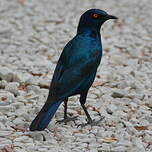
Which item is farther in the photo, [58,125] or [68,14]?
[68,14]

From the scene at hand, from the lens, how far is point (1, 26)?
32.2 ft

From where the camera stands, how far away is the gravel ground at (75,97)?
16.5 ft

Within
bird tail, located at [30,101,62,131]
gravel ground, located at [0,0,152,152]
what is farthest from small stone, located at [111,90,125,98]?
bird tail, located at [30,101,62,131]

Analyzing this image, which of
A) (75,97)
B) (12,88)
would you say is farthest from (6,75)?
(75,97)

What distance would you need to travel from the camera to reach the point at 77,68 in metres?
5.34

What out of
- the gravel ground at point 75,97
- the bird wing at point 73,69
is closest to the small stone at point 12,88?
the gravel ground at point 75,97

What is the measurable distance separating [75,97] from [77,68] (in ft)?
3.39

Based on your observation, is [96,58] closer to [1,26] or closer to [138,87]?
[138,87]

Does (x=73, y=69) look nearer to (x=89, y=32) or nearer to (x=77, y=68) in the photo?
(x=77, y=68)

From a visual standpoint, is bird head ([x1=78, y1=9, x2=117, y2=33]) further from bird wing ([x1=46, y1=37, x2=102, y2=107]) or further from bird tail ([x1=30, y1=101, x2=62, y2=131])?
bird tail ([x1=30, y1=101, x2=62, y2=131])

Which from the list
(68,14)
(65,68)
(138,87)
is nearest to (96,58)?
(65,68)

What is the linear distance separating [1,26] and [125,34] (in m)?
2.08

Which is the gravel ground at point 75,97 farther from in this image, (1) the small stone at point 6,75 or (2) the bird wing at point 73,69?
(2) the bird wing at point 73,69

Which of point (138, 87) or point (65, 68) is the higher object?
point (65, 68)
